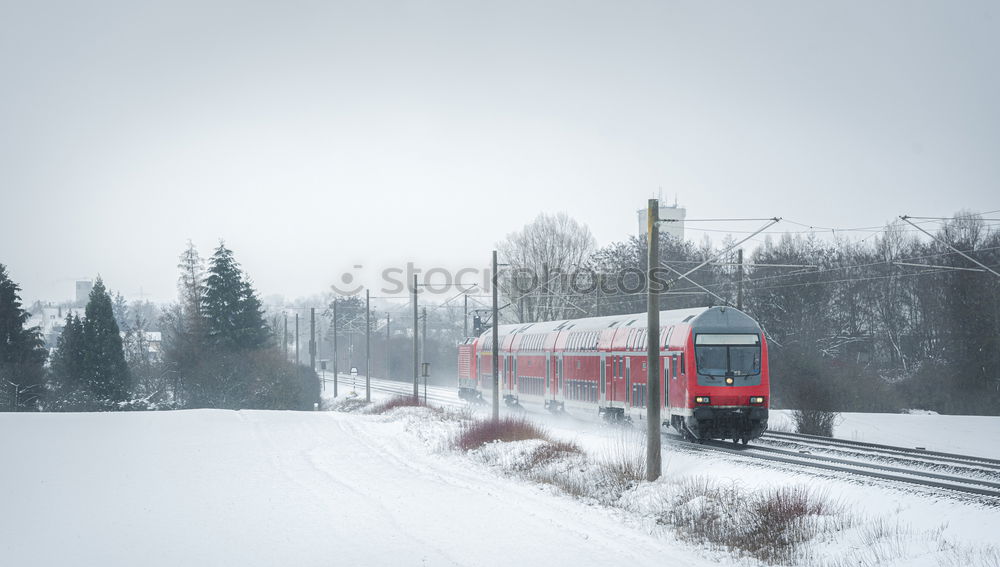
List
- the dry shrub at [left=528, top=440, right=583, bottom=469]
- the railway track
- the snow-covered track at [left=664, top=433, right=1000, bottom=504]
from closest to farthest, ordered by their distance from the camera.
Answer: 1. the snow-covered track at [left=664, top=433, right=1000, bottom=504]
2. the railway track
3. the dry shrub at [left=528, top=440, right=583, bottom=469]

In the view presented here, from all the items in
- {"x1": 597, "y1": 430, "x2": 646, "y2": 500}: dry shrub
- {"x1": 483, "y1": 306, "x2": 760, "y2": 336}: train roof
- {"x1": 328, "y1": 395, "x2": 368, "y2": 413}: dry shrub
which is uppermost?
{"x1": 483, "y1": 306, "x2": 760, "y2": 336}: train roof

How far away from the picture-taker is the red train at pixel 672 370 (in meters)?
23.3

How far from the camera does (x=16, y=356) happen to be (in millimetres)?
58250

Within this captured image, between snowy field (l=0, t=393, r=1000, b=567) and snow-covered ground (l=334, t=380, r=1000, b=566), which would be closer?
snow-covered ground (l=334, t=380, r=1000, b=566)

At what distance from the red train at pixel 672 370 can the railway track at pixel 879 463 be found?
0.89m

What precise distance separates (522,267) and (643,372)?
160 feet

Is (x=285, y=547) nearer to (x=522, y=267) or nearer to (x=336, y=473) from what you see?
(x=336, y=473)

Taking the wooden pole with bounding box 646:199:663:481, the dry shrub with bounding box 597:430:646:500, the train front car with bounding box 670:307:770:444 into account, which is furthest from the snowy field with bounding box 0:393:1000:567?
the train front car with bounding box 670:307:770:444

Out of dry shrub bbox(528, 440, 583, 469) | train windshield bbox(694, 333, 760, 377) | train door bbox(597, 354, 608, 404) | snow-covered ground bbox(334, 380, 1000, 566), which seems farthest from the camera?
train door bbox(597, 354, 608, 404)

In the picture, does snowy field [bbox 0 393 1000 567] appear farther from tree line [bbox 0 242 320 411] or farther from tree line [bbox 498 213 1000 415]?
tree line [bbox 0 242 320 411]

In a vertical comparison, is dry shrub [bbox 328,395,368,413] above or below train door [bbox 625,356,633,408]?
below

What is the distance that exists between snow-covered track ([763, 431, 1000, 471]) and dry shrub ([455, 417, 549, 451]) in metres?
7.08

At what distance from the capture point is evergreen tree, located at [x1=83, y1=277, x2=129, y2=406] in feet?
206

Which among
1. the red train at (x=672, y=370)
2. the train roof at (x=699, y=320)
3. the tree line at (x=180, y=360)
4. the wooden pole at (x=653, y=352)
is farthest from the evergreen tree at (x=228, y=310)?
the wooden pole at (x=653, y=352)
